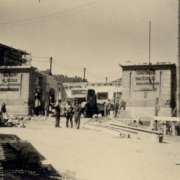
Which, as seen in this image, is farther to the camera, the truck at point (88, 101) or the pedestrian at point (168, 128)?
the truck at point (88, 101)

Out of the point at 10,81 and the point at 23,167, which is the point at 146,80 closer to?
the point at 10,81

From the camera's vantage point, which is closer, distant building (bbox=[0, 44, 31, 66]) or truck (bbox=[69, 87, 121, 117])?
truck (bbox=[69, 87, 121, 117])

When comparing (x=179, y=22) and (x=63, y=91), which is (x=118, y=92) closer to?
(x=63, y=91)

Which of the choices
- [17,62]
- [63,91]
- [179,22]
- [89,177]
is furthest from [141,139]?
[63,91]

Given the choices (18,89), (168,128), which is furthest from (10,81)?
(168,128)

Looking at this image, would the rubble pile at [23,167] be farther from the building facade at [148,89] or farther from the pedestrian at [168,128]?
the building facade at [148,89]

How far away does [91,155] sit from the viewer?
25.7 feet

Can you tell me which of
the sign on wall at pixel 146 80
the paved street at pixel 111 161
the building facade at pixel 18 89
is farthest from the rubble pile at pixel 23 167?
the building facade at pixel 18 89

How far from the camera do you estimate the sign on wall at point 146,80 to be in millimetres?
21891

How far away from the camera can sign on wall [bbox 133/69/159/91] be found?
2189 centimetres

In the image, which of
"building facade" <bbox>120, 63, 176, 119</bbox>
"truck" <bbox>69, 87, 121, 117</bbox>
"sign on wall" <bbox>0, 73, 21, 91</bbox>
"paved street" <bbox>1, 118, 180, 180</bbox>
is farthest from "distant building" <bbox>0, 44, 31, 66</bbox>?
"paved street" <bbox>1, 118, 180, 180</bbox>

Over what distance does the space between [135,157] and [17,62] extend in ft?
98.3

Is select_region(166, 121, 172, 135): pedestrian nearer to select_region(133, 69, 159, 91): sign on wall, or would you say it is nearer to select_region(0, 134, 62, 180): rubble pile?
select_region(133, 69, 159, 91): sign on wall

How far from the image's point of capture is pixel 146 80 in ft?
72.8
